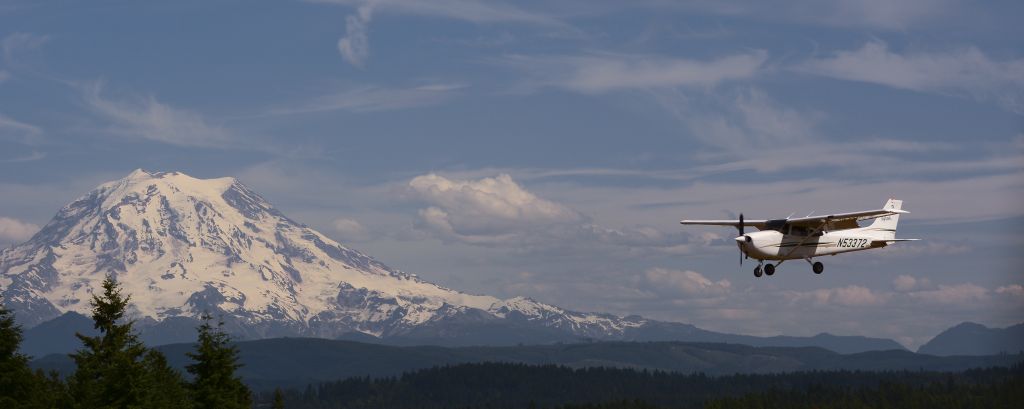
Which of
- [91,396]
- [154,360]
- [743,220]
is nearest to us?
[91,396]

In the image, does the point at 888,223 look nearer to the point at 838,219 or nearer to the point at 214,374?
the point at 838,219

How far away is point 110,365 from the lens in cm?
8225

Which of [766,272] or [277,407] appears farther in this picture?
[277,407]

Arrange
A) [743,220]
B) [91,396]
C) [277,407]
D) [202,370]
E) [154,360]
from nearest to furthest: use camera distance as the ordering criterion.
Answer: [91,396] → [202,370] → [154,360] → [743,220] → [277,407]

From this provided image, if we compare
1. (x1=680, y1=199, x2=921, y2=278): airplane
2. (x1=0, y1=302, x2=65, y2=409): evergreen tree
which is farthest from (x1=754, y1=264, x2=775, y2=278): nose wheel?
(x1=0, y1=302, x2=65, y2=409): evergreen tree

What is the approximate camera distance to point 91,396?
8181 cm

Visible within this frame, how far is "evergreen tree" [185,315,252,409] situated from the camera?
289 ft

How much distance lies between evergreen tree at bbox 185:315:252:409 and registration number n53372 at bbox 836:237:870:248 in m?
45.1

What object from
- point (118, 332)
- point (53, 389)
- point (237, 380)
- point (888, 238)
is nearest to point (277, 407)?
point (53, 389)

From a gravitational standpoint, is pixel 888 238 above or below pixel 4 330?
above

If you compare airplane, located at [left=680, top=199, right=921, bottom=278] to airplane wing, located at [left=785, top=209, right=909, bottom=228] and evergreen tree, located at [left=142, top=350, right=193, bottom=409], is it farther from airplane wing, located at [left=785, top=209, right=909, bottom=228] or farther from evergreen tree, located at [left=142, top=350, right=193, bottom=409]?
evergreen tree, located at [left=142, top=350, right=193, bottom=409]

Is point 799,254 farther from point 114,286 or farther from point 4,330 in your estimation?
point 4,330

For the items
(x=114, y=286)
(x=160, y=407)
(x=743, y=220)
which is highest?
(x=743, y=220)

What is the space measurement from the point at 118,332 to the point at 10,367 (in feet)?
37.7
